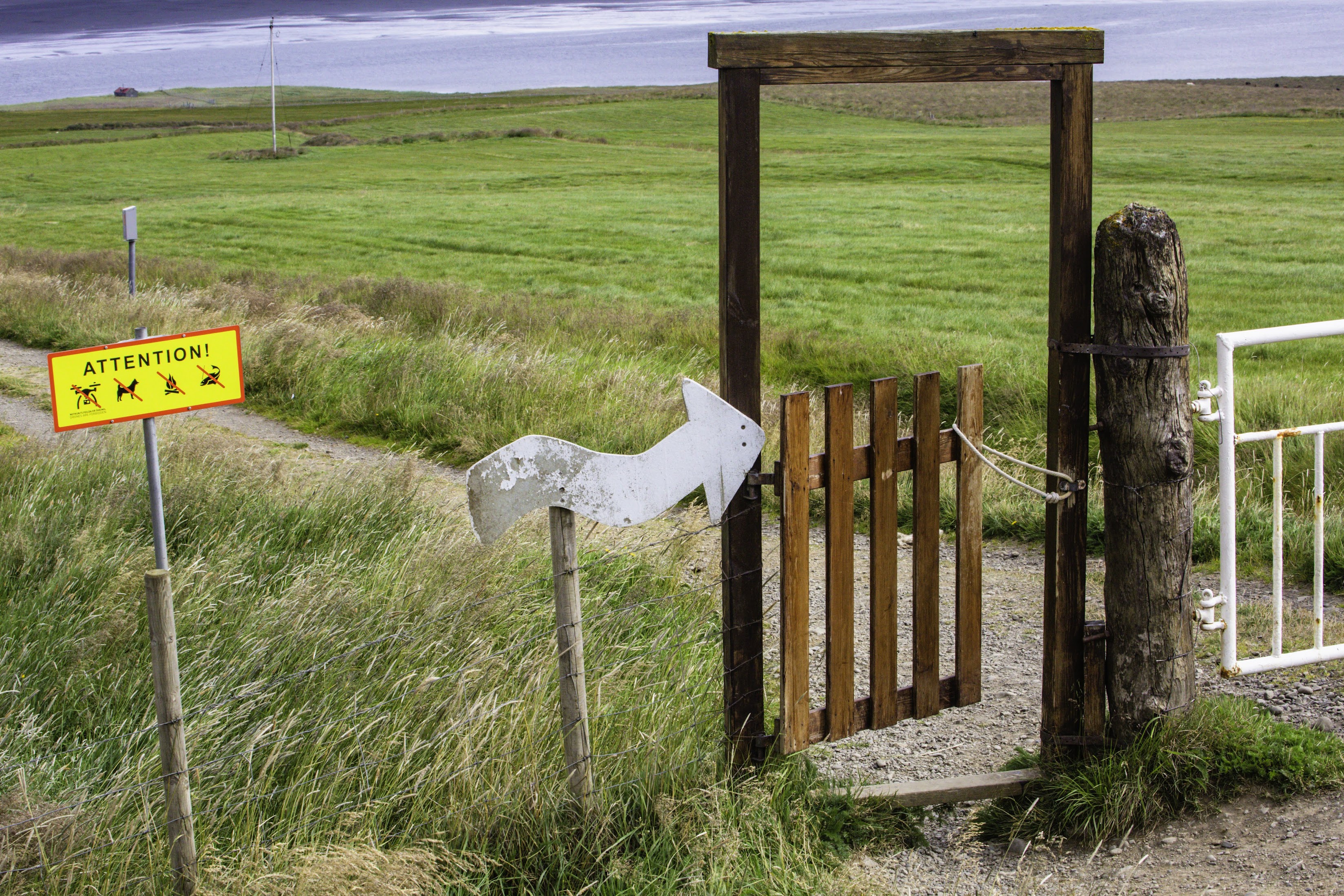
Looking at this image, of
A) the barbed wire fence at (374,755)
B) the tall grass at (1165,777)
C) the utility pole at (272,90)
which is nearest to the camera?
the barbed wire fence at (374,755)

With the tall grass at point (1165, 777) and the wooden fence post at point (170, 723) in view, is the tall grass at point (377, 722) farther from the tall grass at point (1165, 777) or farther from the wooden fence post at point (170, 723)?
the tall grass at point (1165, 777)

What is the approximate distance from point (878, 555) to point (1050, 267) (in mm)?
1111

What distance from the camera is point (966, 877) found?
3613mm

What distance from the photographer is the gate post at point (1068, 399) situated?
3.71 meters

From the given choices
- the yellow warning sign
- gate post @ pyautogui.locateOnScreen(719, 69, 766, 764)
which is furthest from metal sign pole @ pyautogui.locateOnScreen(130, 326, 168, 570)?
gate post @ pyautogui.locateOnScreen(719, 69, 766, 764)

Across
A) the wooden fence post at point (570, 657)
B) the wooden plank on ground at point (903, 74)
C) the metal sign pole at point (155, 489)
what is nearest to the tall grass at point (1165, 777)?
the wooden fence post at point (570, 657)

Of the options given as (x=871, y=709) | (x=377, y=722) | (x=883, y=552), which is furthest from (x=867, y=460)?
(x=377, y=722)

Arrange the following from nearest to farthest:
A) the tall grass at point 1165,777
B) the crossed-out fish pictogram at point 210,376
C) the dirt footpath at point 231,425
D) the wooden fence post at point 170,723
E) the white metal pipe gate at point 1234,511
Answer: the wooden fence post at point 170,723 → the crossed-out fish pictogram at point 210,376 → the tall grass at point 1165,777 → the white metal pipe gate at point 1234,511 → the dirt footpath at point 231,425

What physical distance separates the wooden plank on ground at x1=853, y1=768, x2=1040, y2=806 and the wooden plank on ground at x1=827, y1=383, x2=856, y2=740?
0.72 feet

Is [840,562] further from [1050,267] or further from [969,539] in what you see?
[1050,267]

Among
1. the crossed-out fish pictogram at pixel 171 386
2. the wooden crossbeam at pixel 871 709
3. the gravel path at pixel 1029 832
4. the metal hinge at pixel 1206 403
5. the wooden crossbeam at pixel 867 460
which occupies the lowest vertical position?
the gravel path at pixel 1029 832

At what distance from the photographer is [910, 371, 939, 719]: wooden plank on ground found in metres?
3.80

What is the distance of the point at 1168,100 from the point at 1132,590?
3458 inches

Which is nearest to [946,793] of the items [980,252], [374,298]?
[374,298]
